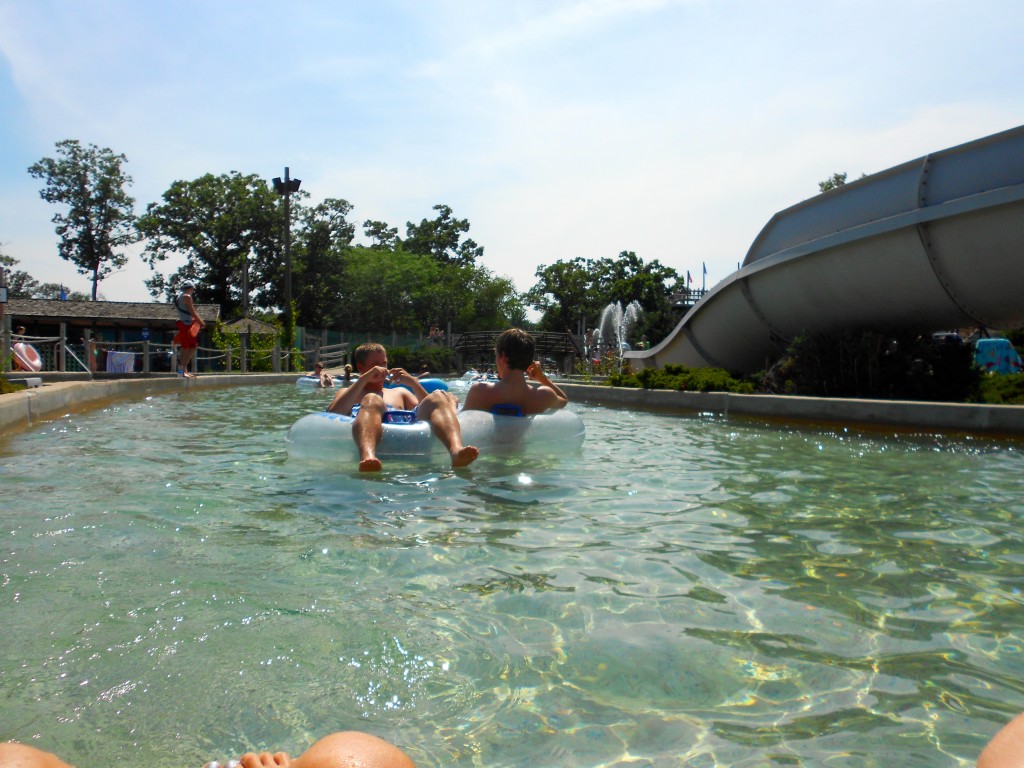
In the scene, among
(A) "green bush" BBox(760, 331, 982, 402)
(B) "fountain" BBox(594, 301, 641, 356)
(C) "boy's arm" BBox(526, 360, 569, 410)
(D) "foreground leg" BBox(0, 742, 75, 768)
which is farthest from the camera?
(B) "fountain" BBox(594, 301, 641, 356)

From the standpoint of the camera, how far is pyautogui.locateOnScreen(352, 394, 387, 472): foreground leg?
17.5 ft

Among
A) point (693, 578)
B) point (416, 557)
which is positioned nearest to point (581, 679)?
point (693, 578)

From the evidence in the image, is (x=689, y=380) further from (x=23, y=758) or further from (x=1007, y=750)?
(x=23, y=758)

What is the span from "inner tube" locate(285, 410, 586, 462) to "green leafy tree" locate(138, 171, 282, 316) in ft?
127

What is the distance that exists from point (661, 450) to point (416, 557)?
416cm

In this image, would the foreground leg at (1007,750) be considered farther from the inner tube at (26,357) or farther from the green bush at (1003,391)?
the inner tube at (26,357)

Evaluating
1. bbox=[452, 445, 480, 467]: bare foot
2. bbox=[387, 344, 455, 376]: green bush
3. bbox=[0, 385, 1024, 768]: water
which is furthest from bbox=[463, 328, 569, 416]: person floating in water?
bbox=[387, 344, 455, 376]: green bush

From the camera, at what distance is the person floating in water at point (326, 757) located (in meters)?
1.35

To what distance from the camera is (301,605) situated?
8.90 feet

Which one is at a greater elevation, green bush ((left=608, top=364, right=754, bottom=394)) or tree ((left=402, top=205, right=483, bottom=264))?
tree ((left=402, top=205, right=483, bottom=264))

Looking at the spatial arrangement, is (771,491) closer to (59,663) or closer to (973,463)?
(973,463)

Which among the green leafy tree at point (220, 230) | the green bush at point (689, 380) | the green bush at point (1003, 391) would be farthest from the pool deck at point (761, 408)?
the green leafy tree at point (220, 230)

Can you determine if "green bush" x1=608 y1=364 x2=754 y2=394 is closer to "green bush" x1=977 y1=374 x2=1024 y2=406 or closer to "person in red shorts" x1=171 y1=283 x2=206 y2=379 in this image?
"green bush" x1=977 y1=374 x2=1024 y2=406

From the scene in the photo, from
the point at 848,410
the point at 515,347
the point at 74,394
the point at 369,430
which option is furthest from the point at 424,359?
the point at 369,430
